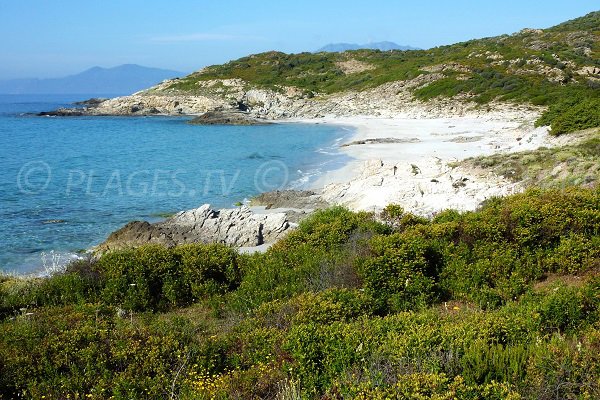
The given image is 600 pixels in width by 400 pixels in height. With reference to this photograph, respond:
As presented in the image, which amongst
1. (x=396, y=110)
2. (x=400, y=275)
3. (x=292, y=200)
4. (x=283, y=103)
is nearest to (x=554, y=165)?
(x=292, y=200)

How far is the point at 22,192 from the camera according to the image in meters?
27.7

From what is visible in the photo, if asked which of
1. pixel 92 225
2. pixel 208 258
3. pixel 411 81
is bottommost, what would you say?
pixel 92 225

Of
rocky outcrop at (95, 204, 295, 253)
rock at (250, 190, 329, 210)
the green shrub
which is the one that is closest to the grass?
rock at (250, 190, 329, 210)

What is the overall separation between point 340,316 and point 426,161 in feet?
56.7

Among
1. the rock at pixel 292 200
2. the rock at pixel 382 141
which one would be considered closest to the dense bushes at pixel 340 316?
the rock at pixel 292 200

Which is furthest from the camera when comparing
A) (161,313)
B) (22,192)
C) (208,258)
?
(22,192)

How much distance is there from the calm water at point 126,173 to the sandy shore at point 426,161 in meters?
3.12

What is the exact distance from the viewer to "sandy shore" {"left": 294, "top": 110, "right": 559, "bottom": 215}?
16391mm

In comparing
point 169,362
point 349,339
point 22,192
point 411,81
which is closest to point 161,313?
point 169,362

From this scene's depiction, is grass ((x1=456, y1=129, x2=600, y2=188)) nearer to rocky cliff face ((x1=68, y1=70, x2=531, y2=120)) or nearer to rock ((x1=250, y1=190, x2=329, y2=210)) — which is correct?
rock ((x1=250, y1=190, x2=329, y2=210))

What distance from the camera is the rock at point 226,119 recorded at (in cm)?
6375

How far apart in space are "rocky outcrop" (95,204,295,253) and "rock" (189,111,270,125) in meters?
46.1

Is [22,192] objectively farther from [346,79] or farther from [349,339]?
[346,79]

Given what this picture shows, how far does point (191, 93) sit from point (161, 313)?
84256 millimetres
